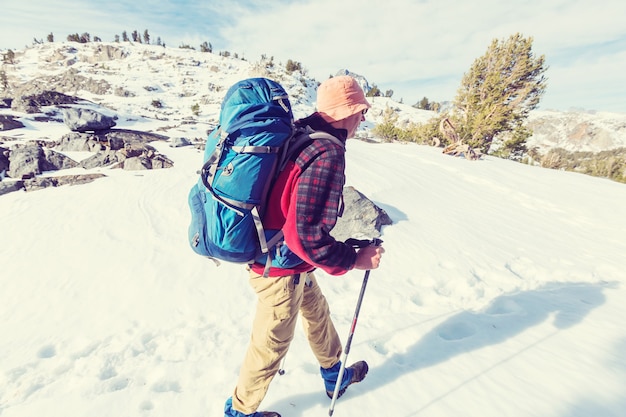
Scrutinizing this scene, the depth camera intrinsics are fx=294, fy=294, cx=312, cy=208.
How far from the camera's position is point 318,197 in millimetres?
1349

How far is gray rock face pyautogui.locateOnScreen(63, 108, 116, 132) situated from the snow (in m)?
6.11

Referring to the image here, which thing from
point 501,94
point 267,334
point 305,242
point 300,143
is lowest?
point 267,334

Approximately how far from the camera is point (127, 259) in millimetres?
3604

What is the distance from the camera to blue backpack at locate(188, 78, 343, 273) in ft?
4.37

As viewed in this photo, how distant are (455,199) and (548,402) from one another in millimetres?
4925

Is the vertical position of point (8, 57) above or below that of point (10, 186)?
above

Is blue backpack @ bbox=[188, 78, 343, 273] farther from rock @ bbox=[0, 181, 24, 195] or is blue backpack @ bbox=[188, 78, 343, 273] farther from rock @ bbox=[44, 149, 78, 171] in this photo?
rock @ bbox=[44, 149, 78, 171]

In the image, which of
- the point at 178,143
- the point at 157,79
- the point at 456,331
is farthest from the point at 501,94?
the point at 157,79

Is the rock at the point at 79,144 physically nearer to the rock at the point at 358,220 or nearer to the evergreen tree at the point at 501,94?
the rock at the point at 358,220

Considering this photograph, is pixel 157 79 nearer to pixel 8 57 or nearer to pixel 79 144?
pixel 8 57

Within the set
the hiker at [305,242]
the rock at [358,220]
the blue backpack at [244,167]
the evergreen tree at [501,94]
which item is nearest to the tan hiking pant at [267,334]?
the hiker at [305,242]

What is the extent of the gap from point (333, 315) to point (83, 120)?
11.8m

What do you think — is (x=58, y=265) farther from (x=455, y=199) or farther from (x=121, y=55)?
(x=121, y=55)

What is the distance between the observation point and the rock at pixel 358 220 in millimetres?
4359
